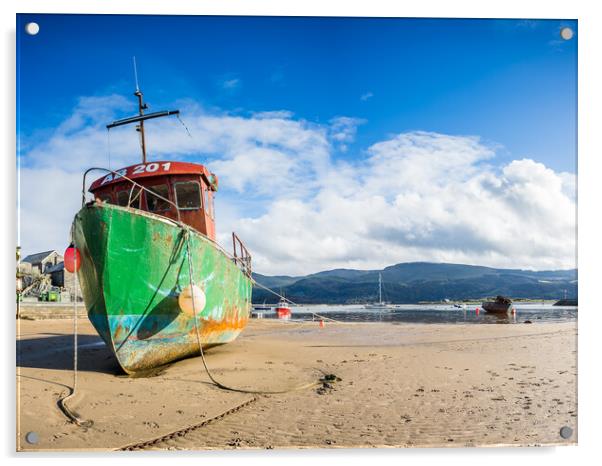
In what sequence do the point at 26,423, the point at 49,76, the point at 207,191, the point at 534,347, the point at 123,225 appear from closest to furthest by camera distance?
1. the point at 26,423
2. the point at 49,76
3. the point at 123,225
4. the point at 207,191
5. the point at 534,347

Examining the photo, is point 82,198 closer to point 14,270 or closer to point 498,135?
point 14,270

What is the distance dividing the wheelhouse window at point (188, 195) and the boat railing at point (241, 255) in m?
0.71

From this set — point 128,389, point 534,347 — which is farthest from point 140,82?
point 534,347

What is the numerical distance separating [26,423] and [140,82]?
127 inches

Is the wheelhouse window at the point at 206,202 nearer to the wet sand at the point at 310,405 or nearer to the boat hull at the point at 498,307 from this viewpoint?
the wet sand at the point at 310,405

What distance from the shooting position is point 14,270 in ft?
11.7

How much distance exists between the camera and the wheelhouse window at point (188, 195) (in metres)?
6.09

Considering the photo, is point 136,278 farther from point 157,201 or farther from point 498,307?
point 498,307

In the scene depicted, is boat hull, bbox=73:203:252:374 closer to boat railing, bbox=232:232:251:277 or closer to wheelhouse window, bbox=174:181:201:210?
wheelhouse window, bbox=174:181:201:210

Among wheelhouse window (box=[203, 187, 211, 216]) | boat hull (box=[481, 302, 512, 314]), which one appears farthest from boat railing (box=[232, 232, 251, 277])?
boat hull (box=[481, 302, 512, 314])

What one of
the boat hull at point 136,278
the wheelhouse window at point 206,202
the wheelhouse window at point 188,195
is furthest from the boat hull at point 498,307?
the boat hull at point 136,278

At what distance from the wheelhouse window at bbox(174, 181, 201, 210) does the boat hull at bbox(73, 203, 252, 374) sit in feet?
3.40

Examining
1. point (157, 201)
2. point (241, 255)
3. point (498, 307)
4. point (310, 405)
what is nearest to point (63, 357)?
point (157, 201)

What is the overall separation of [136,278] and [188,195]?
6.05ft
